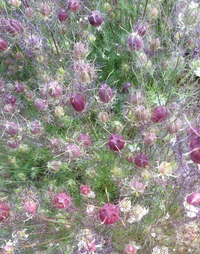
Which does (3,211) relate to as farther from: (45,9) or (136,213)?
(45,9)

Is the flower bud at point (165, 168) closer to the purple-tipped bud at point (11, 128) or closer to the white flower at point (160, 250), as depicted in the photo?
the white flower at point (160, 250)

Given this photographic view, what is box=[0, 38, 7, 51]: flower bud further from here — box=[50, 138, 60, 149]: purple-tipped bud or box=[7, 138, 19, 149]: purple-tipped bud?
box=[50, 138, 60, 149]: purple-tipped bud

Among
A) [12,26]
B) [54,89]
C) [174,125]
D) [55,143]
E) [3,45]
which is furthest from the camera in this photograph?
[3,45]

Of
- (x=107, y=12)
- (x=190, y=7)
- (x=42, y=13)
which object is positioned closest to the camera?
(x=190, y=7)

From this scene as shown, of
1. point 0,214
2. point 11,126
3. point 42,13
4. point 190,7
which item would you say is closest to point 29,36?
point 42,13

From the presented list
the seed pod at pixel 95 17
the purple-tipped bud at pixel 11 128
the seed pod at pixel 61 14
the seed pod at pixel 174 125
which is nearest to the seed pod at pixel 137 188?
the seed pod at pixel 174 125

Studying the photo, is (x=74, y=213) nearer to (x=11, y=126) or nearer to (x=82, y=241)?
(x=82, y=241)

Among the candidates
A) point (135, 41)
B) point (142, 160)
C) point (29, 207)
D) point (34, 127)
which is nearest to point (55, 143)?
point (34, 127)
